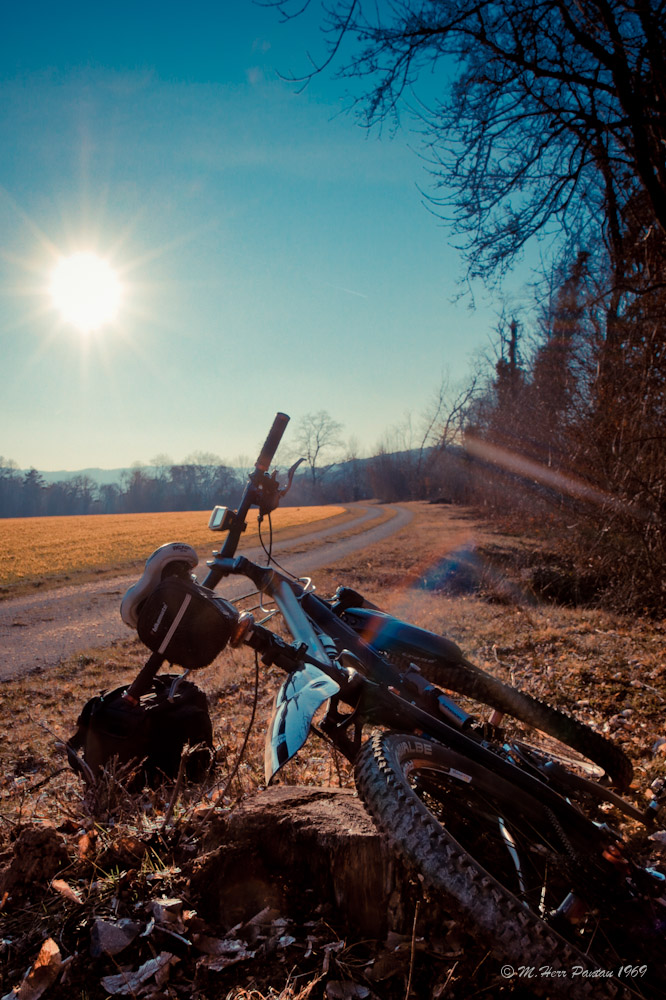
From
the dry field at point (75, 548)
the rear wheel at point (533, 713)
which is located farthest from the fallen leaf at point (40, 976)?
the dry field at point (75, 548)

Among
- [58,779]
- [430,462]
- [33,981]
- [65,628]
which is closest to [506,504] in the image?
[65,628]

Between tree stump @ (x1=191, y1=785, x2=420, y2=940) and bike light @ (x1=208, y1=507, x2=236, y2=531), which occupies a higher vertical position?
bike light @ (x1=208, y1=507, x2=236, y2=531)

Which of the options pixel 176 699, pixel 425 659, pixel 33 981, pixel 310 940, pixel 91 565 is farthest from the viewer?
pixel 91 565

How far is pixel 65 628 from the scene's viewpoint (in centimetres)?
1186

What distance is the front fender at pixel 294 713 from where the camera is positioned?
6.33 feet

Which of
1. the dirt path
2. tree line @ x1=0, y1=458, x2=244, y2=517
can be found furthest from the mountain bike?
tree line @ x1=0, y1=458, x2=244, y2=517

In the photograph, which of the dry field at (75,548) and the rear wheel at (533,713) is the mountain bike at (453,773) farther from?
the dry field at (75,548)

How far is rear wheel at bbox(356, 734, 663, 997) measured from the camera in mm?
1620

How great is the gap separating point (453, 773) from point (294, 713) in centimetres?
67

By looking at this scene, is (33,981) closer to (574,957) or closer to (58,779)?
(574,957)

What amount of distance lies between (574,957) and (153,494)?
341 feet

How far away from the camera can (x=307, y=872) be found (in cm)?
227

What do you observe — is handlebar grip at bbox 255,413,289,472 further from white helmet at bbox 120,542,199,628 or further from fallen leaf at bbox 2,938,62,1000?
fallen leaf at bbox 2,938,62,1000

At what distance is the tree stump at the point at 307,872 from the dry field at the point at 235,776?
93mm
